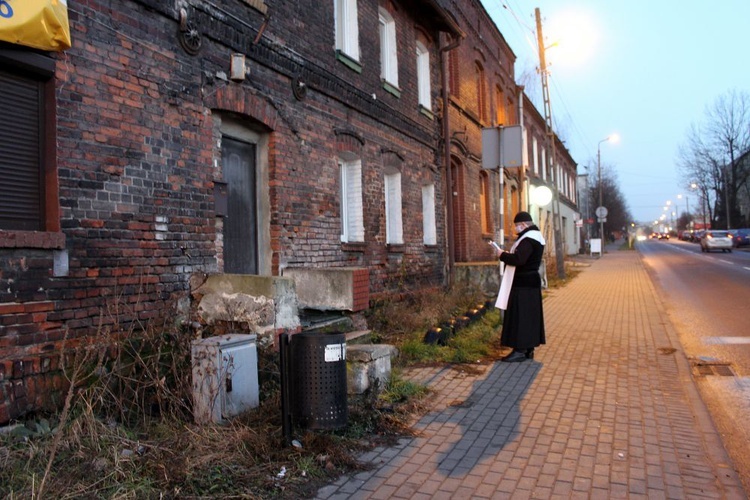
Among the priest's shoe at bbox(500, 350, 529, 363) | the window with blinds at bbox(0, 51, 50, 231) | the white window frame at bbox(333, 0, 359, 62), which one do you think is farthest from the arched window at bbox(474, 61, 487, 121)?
the window with blinds at bbox(0, 51, 50, 231)

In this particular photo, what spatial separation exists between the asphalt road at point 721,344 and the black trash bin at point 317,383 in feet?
9.16

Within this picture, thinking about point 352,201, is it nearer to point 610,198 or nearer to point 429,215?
point 429,215

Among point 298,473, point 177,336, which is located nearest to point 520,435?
point 298,473

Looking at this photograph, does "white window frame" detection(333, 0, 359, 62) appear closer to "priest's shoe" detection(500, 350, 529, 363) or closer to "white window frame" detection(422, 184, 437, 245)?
"white window frame" detection(422, 184, 437, 245)

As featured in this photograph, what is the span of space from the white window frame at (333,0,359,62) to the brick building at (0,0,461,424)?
3 centimetres

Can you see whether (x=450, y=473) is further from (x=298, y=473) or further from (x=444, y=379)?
(x=444, y=379)

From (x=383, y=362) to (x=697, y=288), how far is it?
579 inches

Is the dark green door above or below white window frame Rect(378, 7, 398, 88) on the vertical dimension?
below

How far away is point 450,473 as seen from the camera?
13.2 feet

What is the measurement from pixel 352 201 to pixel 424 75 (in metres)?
5.11

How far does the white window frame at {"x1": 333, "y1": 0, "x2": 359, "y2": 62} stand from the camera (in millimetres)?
9680

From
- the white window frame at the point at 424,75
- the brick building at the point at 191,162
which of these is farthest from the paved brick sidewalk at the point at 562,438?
the white window frame at the point at 424,75

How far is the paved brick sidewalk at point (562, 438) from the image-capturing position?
3.78 m

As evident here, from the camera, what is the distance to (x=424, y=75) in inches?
538
